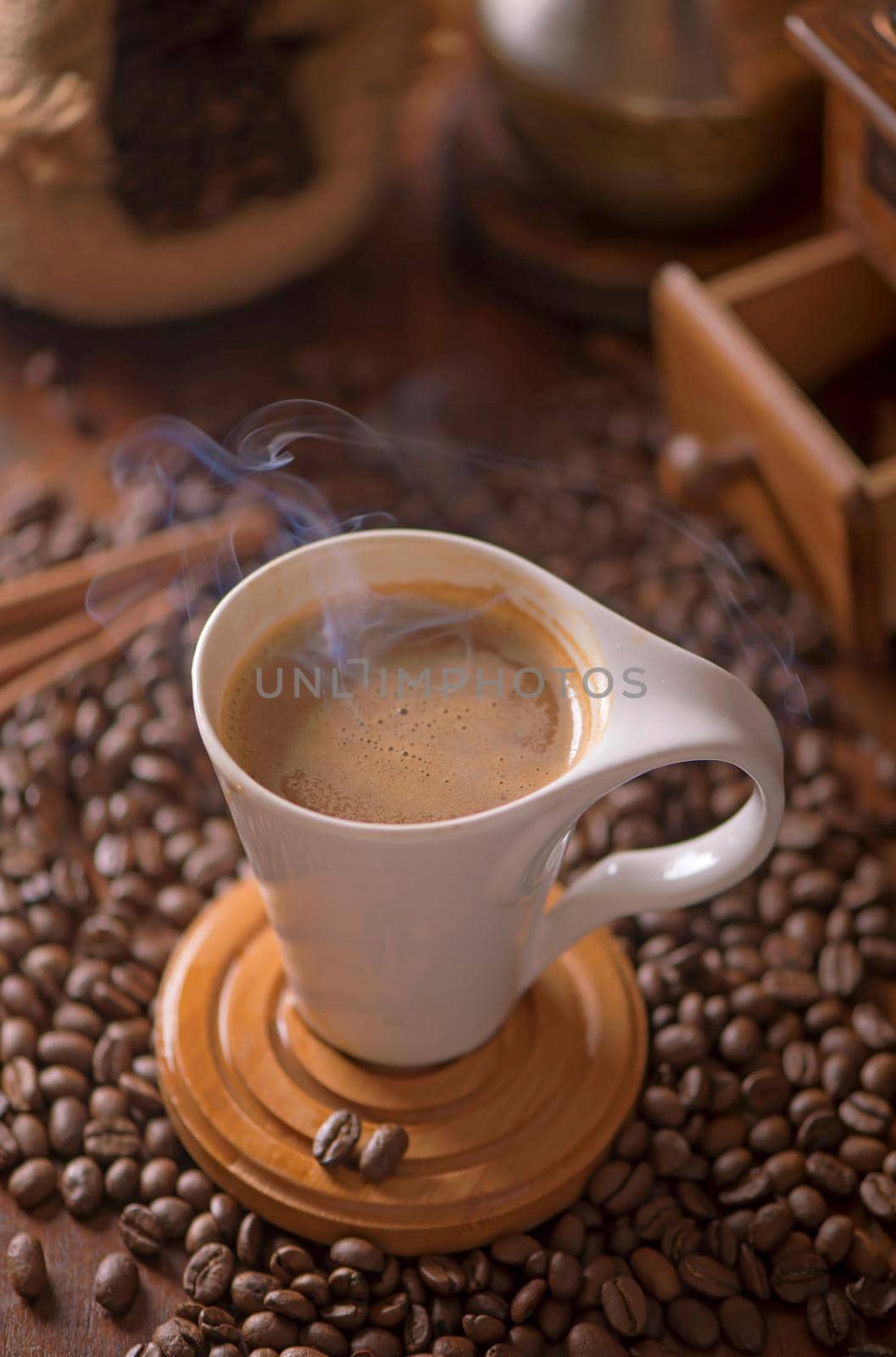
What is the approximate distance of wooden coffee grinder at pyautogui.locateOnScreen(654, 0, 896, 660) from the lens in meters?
1.17

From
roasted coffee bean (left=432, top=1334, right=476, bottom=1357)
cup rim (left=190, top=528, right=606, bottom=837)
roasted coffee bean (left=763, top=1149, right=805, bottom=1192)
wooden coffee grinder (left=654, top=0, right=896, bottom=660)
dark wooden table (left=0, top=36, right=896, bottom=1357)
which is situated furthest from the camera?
dark wooden table (left=0, top=36, right=896, bottom=1357)

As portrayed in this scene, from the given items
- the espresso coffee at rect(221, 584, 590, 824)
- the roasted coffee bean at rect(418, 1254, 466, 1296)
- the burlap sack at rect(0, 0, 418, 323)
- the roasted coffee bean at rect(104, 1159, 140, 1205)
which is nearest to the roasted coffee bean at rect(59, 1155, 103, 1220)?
the roasted coffee bean at rect(104, 1159, 140, 1205)

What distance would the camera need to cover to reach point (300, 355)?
1661 millimetres

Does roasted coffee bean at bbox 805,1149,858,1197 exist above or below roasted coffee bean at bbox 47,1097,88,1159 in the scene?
below

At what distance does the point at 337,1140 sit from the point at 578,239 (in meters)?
1.17

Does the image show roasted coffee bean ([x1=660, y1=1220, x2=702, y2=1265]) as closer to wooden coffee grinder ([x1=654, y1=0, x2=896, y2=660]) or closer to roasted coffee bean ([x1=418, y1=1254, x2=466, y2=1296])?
roasted coffee bean ([x1=418, y1=1254, x2=466, y2=1296])

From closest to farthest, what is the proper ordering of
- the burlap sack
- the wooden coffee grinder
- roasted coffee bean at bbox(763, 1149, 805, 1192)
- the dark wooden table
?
roasted coffee bean at bbox(763, 1149, 805, 1192) < the wooden coffee grinder < the burlap sack < the dark wooden table

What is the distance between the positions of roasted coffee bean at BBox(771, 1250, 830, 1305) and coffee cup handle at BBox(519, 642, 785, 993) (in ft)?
0.82

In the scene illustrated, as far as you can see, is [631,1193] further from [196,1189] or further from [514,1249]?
[196,1189]

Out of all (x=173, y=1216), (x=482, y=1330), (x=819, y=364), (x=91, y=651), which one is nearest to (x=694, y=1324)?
(x=482, y=1330)

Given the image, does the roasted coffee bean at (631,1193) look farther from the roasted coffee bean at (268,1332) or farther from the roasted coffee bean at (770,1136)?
the roasted coffee bean at (268,1332)

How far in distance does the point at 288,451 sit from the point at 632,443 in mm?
388

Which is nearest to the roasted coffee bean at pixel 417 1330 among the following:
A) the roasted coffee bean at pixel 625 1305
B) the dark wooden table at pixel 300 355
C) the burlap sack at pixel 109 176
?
the roasted coffee bean at pixel 625 1305

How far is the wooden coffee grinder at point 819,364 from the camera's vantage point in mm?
1167
